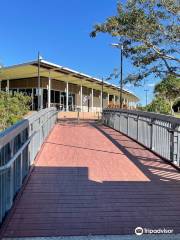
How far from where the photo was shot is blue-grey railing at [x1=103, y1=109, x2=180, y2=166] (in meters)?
8.69

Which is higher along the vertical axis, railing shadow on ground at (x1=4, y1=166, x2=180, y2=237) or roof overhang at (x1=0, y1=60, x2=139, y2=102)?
Answer: roof overhang at (x1=0, y1=60, x2=139, y2=102)

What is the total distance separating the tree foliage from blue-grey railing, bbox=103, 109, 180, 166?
8.43m

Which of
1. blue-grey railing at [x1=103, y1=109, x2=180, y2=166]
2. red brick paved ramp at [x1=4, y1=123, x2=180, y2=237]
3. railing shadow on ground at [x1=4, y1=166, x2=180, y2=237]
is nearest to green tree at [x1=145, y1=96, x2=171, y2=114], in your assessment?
blue-grey railing at [x1=103, y1=109, x2=180, y2=166]

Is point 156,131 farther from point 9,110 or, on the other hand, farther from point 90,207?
point 9,110

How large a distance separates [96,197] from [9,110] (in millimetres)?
18322

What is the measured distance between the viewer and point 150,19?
57.4 feet

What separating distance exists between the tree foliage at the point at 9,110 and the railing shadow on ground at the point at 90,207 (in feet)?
49.8

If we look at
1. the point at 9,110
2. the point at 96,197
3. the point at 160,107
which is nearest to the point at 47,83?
the point at 160,107

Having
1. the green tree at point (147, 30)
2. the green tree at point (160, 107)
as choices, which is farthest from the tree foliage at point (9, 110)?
the green tree at point (160, 107)

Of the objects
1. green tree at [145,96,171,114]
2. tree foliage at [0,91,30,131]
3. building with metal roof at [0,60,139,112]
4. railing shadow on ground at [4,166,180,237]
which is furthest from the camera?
green tree at [145,96,171,114]

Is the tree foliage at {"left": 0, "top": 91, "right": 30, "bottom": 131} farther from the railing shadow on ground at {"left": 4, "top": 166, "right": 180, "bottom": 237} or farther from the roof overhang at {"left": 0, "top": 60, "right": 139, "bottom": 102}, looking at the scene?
the railing shadow on ground at {"left": 4, "top": 166, "right": 180, "bottom": 237}

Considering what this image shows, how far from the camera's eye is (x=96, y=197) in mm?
5867

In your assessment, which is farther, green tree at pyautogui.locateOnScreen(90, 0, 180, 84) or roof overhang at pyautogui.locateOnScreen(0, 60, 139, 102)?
roof overhang at pyautogui.locateOnScreen(0, 60, 139, 102)

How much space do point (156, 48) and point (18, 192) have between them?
13654 millimetres
